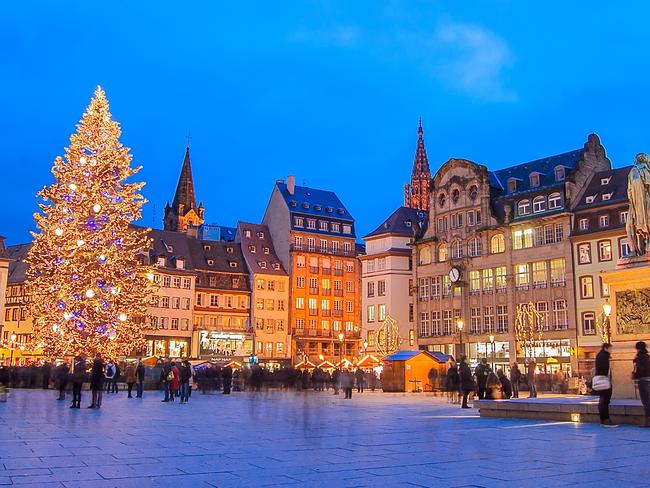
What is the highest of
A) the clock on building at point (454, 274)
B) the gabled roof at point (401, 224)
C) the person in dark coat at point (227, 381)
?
the gabled roof at point (401, 224)

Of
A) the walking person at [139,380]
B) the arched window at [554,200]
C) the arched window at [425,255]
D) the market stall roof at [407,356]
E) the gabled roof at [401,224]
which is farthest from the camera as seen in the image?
the gabled roof at [401,224]

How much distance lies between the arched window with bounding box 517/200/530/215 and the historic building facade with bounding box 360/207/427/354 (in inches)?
484

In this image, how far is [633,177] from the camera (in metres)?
17.5

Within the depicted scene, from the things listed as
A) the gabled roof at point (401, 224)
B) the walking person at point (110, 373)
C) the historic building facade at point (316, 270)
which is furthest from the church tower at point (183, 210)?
the walking person at point (110, 373)

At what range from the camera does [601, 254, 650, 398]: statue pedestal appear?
16266 millimetres

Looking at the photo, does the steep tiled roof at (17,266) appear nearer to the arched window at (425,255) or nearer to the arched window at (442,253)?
the arched window at (425,255)

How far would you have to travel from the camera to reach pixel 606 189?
57.0 m

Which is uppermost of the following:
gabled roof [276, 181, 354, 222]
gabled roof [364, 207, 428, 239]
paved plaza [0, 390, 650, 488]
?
gabled roof [276, 181, 354, 222]

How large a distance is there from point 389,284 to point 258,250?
60.9ft

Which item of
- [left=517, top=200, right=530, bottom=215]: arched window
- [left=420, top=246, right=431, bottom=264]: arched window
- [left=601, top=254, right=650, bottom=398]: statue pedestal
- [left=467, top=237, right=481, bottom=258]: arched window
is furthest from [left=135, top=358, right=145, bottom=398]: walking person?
[left=420, top=246, right=431, bottom=264]: arched window

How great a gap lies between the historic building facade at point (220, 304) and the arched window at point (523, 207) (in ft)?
107

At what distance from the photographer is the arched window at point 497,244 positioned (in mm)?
62534

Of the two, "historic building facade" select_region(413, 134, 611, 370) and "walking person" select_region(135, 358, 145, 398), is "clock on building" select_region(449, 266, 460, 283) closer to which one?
"historic building facade" select_region(413, 134, 611, 370)

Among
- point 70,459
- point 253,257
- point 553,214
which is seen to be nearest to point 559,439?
point 70,459
